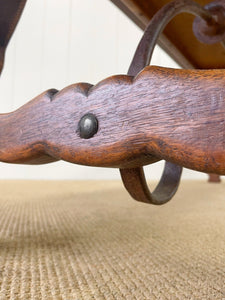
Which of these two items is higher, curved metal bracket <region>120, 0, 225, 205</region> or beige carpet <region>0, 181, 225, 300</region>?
curved metal bracket <region>120, 0, 225, 205</region>

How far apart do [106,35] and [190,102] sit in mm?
2384

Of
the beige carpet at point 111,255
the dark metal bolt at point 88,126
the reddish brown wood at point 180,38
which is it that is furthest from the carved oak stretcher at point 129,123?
the reddish brown wood at point 180,38

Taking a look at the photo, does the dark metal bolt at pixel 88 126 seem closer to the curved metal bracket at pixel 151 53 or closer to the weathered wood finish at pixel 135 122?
the weathered wood finish at pixel 135 122

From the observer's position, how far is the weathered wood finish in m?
0.21

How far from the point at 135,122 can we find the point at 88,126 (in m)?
0.04

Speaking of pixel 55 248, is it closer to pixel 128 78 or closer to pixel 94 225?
pixel 94 225

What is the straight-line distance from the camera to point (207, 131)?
214mm

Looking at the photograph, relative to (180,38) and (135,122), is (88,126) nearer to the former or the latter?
(135,122)

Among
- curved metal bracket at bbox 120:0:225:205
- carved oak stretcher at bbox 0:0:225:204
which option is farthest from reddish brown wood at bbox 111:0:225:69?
carved oak stretcher at bbox 0:0:225:204

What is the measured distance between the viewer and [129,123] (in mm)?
249

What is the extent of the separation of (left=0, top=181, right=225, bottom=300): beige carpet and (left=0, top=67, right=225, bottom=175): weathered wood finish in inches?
5.3

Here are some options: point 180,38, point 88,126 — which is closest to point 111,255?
point 88,126

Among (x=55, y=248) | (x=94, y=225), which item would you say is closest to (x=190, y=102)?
(x=55, y=248)

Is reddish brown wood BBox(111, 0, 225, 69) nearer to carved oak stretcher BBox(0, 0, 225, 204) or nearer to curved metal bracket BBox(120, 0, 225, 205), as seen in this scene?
curved metal bracket BBox(120, 0, 225, 205)
